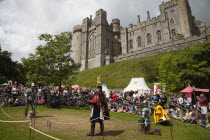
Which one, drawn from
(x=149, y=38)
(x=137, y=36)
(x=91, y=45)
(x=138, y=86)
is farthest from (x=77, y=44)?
(x=138, y=86)

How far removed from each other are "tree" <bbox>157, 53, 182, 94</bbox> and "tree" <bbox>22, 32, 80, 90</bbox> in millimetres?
12772

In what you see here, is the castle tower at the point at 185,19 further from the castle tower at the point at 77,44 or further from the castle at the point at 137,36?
the castle tower at the point at 77,44

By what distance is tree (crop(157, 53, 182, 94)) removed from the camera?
63.2 feet

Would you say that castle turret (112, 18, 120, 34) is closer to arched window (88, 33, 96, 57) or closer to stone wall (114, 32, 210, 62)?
arched window (88, 33, 96, 57)

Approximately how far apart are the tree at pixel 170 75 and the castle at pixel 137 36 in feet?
61.0

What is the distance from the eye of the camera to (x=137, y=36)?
186 feet

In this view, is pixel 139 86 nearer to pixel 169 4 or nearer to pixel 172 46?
pixel 172 46

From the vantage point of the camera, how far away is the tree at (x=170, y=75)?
1925 cm

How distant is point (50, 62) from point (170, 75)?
15.3 metres

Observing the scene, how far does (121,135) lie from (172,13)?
166 feet

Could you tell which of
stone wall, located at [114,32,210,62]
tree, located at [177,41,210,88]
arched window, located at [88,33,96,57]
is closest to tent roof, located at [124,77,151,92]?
tree, located at [177,41,210,88]

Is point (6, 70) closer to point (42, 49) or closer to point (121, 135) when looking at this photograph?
point (42, 49)

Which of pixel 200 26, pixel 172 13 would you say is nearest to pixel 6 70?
pixel 172 13

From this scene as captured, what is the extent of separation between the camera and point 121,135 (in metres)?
6.58
